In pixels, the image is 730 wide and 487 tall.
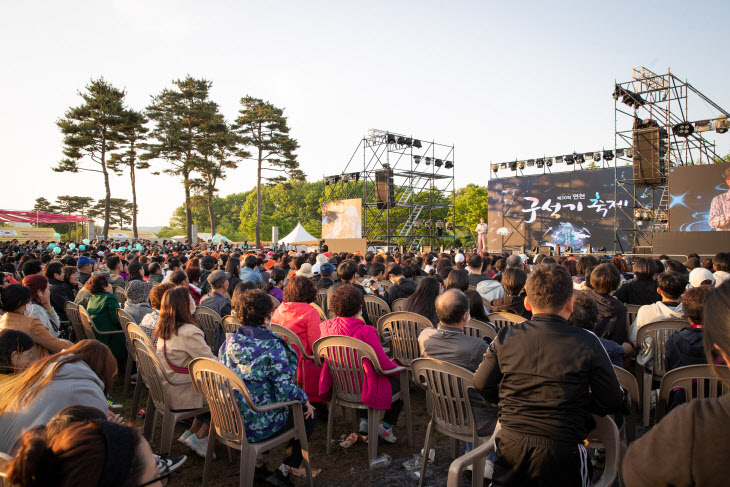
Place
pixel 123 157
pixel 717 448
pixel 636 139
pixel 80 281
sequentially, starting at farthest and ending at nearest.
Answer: pixel 123 157
pixel 636 139
pixel 80 281
pixel 717 448

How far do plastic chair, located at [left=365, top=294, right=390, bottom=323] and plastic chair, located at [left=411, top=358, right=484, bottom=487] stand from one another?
7.71 feet

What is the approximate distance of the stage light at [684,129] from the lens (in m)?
13.2

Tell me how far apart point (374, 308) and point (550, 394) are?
11.6 ft

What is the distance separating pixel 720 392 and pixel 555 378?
1.51 meters

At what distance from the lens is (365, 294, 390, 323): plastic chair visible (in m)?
5.01

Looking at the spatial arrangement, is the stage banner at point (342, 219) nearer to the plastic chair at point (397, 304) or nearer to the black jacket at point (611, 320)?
the plastic chair at point (397, 304)

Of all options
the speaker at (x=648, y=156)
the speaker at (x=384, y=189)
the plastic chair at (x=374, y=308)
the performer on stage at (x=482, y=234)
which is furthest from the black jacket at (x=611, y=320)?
the performer on stage at (x=482, y=234)

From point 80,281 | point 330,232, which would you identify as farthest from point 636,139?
point 80,281

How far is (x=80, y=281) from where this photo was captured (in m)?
6.71

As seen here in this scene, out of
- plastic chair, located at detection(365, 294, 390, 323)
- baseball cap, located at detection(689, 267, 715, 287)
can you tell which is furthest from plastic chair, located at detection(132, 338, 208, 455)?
baseball cap, located at detection(689, 267, 715, 287)

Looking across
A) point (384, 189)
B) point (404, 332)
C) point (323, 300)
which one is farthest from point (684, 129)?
point (404, 332)

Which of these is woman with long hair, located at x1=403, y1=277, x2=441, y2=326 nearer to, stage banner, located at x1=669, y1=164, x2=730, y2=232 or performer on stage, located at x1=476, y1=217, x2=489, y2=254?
stage banner, located at x1=669, y1=164, x2=730, y2=232

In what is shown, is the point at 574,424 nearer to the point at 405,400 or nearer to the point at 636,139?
the point at 405,400

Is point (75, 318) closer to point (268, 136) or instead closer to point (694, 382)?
point (694, 382)
